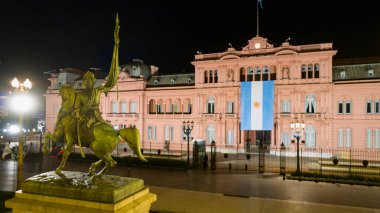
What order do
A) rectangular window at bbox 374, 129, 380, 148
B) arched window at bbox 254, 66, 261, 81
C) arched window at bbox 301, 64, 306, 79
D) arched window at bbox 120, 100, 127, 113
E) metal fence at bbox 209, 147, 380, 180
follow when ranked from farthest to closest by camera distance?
1. arched window at bbox 120, 100, 127, 113
2. arched window at bbox 254, 66, 261, 81
3. arched window at bbox 301, 64, 306, 79
4. rectangular window at bbox 374, 129, 380, 148
5. metal fence at bbox 209, 147, 380, 180

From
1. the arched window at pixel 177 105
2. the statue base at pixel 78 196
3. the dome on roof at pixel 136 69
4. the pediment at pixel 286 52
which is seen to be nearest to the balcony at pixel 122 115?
the arched window at pixel 177 105

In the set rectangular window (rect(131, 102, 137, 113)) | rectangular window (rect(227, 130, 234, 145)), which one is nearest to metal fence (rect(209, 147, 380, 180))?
rectangular window (rect(227, 130, 234, 145))

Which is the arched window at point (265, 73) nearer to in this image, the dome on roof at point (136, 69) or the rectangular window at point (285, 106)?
the rectangular window at point (285, 106)

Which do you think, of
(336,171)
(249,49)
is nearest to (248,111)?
(249,49)

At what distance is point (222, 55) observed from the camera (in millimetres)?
40750

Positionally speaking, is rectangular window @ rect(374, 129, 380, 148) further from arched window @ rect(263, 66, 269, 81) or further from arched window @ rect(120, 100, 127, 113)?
arched window @ rect(120, 100, 127, 113)

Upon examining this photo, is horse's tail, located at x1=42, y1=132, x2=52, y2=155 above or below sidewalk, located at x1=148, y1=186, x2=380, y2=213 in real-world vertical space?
above

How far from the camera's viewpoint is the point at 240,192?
16734 millimetres

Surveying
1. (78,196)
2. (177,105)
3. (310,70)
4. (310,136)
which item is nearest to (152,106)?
(177,105)

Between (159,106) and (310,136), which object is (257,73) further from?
(159,106)

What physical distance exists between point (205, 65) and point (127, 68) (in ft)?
50.1

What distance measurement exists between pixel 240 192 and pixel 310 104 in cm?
2459

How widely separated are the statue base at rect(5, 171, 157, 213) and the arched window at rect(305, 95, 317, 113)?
3334 cm

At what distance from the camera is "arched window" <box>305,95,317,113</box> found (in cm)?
3641
